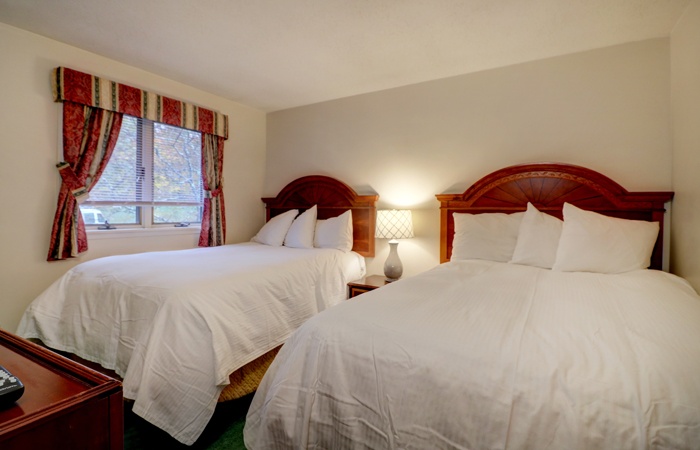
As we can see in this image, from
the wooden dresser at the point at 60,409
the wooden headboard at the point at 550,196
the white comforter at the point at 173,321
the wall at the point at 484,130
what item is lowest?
the white comforter at the point at 173,321

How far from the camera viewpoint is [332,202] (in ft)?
11.6

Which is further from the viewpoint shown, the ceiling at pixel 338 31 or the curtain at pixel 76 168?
the curtain at pixel 76 168

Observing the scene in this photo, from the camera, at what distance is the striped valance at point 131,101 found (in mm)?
2465

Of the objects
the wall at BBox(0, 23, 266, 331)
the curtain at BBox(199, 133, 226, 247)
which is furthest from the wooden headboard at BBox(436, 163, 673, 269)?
the wall at BBox(0, 23, 266, 331)

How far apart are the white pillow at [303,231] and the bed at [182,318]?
0.39m

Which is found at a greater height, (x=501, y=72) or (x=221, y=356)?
(x=501, y=72)

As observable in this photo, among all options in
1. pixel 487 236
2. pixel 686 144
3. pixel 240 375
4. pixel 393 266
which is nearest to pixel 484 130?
pixel 487 236

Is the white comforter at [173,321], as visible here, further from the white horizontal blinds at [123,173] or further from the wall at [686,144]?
the wall at [686,144]

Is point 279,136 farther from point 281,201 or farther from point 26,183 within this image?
point 26,183

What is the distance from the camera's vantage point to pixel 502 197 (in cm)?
266

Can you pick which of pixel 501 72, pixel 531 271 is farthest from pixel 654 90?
pixel 531 271

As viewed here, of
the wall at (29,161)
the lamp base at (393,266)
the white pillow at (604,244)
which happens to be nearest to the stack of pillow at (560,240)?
the white pillow at (604,244)

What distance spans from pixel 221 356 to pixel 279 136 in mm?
2962

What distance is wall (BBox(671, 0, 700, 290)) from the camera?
5.81ft
